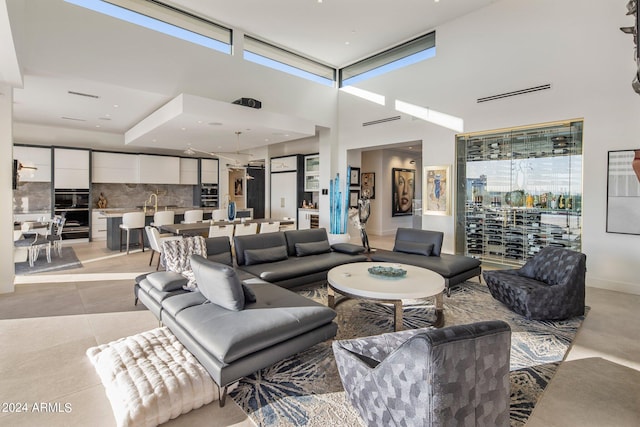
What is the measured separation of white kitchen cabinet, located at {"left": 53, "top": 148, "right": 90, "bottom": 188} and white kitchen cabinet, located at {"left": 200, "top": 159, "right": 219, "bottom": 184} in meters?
3.24

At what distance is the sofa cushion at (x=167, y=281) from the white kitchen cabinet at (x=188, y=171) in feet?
26.0

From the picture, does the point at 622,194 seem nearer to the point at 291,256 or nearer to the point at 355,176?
the point at 291,256

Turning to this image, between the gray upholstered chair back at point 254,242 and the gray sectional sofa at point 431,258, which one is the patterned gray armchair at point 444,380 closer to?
the gray sectional sofa at point 431,258

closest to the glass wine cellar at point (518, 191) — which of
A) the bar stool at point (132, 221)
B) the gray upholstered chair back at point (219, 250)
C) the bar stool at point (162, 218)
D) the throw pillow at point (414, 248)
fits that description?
the throw pillow at point (414, 248)

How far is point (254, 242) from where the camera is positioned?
4.71m

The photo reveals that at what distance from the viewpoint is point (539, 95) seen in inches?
223

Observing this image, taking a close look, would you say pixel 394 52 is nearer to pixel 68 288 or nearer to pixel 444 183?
pixel 444 183

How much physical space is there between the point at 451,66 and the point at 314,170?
16.4 ft

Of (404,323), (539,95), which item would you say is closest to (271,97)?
(539,95)

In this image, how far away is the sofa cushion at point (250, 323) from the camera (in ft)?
7.20

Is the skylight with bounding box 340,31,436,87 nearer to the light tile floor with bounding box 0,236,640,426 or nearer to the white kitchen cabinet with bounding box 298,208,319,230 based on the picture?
the white kitchen cabinet with bounding box 298,208,319,230

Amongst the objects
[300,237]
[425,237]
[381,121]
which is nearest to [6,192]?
[300,237]

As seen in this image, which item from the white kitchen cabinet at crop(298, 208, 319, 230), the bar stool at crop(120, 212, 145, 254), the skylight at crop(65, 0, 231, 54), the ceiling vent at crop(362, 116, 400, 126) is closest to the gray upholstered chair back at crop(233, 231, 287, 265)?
the bar stool at crop(120, 212, 145, 254)

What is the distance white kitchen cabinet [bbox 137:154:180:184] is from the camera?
32.6 ft
